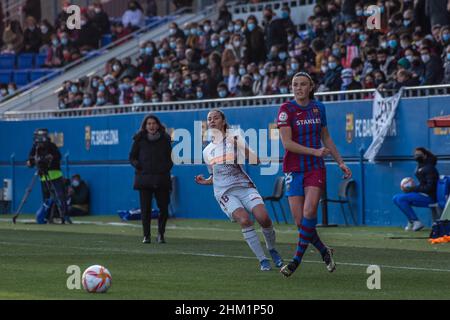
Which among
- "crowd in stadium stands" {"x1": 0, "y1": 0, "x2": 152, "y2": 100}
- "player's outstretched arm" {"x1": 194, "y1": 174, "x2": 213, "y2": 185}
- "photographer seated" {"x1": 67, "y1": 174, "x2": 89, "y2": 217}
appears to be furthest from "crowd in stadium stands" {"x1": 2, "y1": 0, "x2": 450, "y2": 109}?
"player's outstretched arm" {"x1": 194, "y1": 174, "x2": 213, "y2": 185}

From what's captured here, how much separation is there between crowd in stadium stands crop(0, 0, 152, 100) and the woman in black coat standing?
63.5ft

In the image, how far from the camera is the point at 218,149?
54.3 ft

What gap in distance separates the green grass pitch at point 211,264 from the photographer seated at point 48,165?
216 centimetres

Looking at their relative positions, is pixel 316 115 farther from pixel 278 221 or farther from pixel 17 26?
pixel 17 26

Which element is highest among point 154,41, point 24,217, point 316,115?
point 154,41

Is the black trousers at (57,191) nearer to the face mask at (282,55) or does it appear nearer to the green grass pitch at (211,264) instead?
the green grass pitch at (211,264)

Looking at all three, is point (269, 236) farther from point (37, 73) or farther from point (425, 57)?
point (37, 73)

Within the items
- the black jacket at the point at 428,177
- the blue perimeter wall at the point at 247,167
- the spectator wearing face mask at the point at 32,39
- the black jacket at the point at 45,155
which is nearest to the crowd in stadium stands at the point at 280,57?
the blue perimeter wall at the point at 247,167

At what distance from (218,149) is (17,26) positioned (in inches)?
1161

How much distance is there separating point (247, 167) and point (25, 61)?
15108 millimetres

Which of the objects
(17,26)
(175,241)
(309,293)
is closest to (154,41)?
(17,26)

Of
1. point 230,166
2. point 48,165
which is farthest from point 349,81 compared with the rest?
point 230,166

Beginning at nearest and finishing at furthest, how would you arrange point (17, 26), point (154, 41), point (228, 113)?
1. point (228, 113)
2. point (154, 41)
3. point (17, 26)

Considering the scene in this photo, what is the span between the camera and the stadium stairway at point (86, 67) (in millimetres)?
40406
